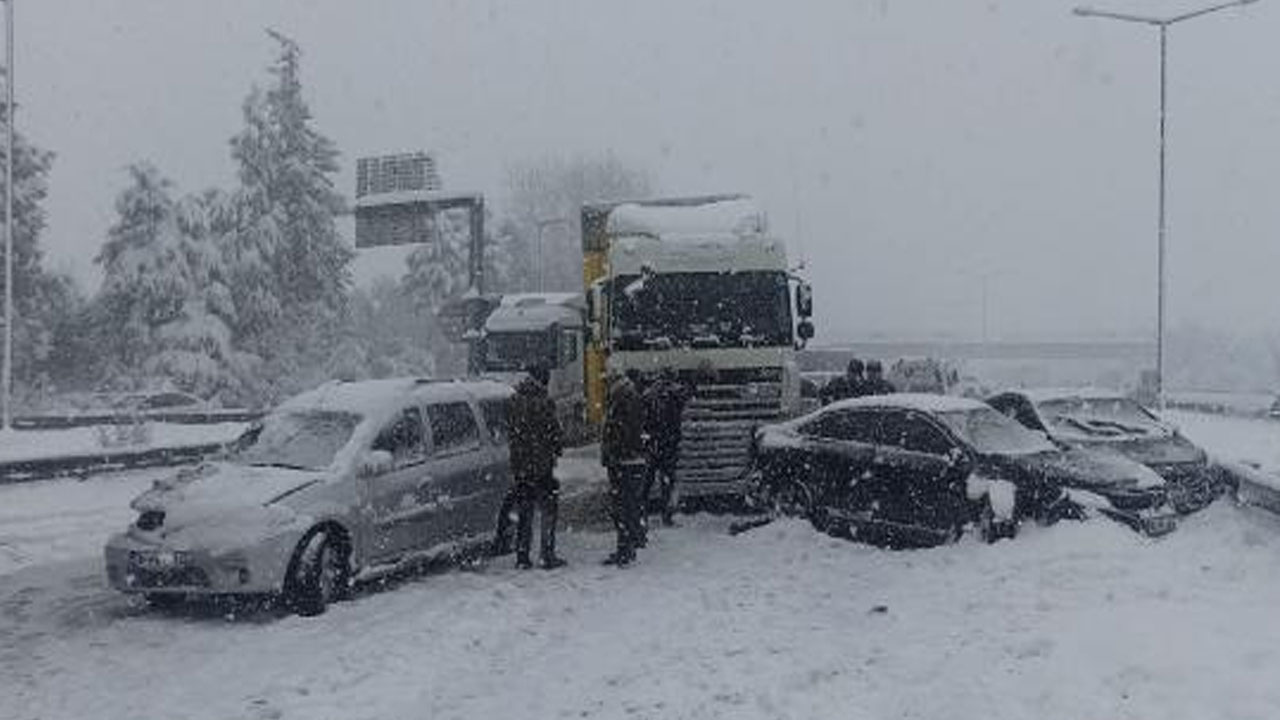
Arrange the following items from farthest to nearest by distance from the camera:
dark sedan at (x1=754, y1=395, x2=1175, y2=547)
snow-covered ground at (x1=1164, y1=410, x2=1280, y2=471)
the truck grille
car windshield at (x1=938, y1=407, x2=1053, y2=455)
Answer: snow-covered ground at (x1=1164, y1=410, x2=1280, y2=471) < the truck grille < car windshield at (x1=938, y1=407, x2=1053, y2=455) < dark sedan at (x1=754, y1=395, x2=1175, y2=547)

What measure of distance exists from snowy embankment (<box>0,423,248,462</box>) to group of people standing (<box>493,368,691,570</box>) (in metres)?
13.3

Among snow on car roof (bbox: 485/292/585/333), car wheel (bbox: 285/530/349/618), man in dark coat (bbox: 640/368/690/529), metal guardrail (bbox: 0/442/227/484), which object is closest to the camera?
car wheel (bbox: 285/530/349/618)

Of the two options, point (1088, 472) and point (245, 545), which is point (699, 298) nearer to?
point (1088, 472)

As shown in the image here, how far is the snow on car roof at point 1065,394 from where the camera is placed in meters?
18.1

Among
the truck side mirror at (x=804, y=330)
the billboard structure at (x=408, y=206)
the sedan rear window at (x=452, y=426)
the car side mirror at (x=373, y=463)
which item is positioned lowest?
the car side mirror at (x=373, y=463)

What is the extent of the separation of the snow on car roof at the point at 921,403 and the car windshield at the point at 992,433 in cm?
8

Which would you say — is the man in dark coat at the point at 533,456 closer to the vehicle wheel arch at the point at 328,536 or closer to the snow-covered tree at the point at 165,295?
the vehicle wheel arch at the point at 328,536

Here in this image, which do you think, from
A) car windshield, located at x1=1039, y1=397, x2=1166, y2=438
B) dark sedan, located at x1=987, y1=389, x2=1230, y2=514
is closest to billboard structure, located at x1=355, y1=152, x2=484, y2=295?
dark sedan, located at x1=987, y1=389, x2=1230, y2=514

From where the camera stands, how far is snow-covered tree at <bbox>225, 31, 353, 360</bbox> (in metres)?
52.0

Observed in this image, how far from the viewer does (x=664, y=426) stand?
16250 millimetres

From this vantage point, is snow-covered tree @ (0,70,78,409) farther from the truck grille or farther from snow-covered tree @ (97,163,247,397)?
the truck grille

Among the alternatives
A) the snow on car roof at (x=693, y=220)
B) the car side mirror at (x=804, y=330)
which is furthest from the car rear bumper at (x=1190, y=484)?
the snow on car roof at (x=693, y=220)

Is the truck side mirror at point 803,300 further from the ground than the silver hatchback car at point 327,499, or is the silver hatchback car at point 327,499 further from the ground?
the truck side mirror at point 803,300

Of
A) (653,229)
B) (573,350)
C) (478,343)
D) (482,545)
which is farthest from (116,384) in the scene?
(482,545)
